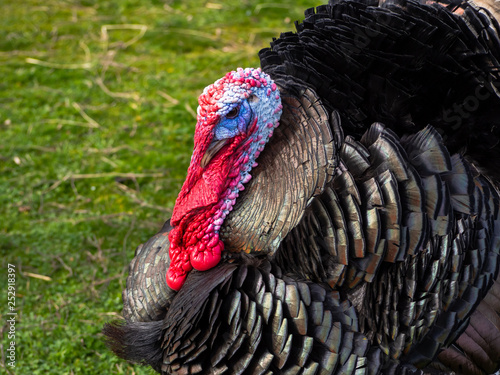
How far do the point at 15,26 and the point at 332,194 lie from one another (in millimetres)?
5535

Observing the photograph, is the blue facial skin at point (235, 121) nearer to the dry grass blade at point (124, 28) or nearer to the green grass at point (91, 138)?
the green grass at point (91, 138)

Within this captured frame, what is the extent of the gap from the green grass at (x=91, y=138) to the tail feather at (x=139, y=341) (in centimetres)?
79

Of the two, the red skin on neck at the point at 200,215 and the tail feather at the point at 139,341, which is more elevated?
the red skin on neck at the point at 200,215

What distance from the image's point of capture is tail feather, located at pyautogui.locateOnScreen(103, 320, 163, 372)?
236 cm

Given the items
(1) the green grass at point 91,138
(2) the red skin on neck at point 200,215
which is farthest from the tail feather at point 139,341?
(1) the green grass at point 91,138

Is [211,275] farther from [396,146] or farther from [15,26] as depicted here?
[15,26]

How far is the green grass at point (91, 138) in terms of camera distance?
356cm

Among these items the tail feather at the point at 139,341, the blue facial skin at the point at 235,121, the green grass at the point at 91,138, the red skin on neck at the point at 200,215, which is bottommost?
the green grass at the point at 91,138

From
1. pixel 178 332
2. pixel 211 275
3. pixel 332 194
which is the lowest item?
pixel 178 332

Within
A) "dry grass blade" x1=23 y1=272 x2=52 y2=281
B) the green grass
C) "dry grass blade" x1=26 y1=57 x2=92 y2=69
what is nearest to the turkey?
the green grass

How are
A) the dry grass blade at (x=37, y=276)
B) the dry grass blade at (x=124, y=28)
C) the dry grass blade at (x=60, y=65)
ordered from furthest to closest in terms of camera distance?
the dry grass blade at (x=124, y=28)
the dry grass blade at (x=60, y=65)
the dry grass blade at (x=37, y=276)

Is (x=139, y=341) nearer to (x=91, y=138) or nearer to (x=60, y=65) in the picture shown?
(x=91, y=138)

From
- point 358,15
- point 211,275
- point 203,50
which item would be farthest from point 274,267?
point 203,50

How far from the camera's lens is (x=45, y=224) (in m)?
4.17
